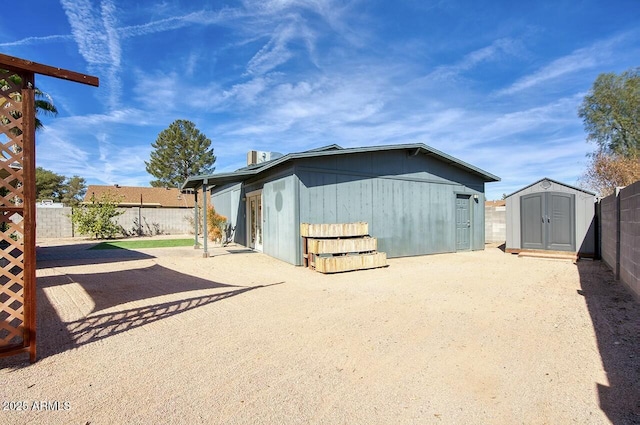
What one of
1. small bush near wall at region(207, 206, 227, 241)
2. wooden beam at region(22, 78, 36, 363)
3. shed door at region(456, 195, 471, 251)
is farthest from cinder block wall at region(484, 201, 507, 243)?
wooden beam at region(22, 78, 36, 363)

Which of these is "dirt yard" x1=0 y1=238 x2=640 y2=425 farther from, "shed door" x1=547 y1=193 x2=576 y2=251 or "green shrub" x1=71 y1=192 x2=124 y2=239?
"green shrub" x1=71 y1=192 x2=124 y2=239

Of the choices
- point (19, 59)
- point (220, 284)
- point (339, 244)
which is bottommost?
point (220, 284)

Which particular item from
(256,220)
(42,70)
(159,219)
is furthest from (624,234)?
(159,219)

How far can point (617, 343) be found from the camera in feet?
10.6

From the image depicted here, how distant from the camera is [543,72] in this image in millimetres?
11656

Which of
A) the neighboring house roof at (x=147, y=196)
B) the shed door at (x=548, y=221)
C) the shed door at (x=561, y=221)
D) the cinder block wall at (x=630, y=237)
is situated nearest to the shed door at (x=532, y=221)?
the shed door at (x=548, y=221)

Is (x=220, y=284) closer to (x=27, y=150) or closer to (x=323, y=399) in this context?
(x=27, y=150)

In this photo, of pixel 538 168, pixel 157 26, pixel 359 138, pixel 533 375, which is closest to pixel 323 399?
pixel 533 375

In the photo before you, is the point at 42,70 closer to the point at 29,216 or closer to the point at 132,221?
the point at 29,216

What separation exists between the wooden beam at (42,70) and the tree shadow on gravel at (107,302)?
261 cm

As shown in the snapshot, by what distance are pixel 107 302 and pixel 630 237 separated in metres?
8.33

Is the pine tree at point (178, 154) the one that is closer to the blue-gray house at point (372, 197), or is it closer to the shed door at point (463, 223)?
the blue-gray house at point (372, 197)

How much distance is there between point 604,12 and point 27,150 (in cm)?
1151

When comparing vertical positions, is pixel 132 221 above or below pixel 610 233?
above
